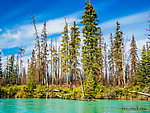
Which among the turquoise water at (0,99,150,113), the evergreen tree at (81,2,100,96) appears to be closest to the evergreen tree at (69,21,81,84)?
the evergreen tree at (81,2,100,96)

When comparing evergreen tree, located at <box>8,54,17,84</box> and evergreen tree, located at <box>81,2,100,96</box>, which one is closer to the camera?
evergreen tree, located at <box>81,2,100,96</box>

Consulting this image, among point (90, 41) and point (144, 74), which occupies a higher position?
point (90, 41)

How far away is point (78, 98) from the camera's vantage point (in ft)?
77.6

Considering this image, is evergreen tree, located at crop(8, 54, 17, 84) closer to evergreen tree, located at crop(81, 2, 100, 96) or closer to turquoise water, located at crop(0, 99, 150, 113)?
evergreen tree, located at crop(81, 2, 100, 96)

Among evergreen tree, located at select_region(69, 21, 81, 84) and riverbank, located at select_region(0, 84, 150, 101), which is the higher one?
evergreen tree, located at select_region(69, 21, 81, 84)

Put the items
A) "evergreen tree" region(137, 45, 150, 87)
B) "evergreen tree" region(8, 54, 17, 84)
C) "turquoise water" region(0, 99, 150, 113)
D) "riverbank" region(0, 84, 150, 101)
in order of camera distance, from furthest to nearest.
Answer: "evergreen tree" region(8, 54, 17, 84), "evergreen tree" region(137, 45, 150, 87), "riverbank" region(0, 84, 150, 101), "turquoise water" region(0, 99, 150, 113)

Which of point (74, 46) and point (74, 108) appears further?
point (74, 46)

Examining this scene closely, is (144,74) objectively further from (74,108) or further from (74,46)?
(74,108)

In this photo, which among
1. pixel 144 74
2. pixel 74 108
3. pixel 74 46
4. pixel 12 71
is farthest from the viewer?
pixel 12 71

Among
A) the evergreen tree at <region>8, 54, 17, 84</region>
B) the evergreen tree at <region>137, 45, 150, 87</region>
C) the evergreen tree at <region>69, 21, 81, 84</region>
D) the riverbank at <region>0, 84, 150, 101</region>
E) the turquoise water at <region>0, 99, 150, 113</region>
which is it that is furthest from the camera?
the evergreen tree at <region>8, 54, 17, 84</region>

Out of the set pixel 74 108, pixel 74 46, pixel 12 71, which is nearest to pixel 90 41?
pixel 74 46

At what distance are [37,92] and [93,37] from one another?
14.3 metres

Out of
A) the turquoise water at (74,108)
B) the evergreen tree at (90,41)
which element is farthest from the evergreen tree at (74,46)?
the turquoise water at (74,108)

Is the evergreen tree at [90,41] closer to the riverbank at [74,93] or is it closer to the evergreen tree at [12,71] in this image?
the riverbank at [74,93]
